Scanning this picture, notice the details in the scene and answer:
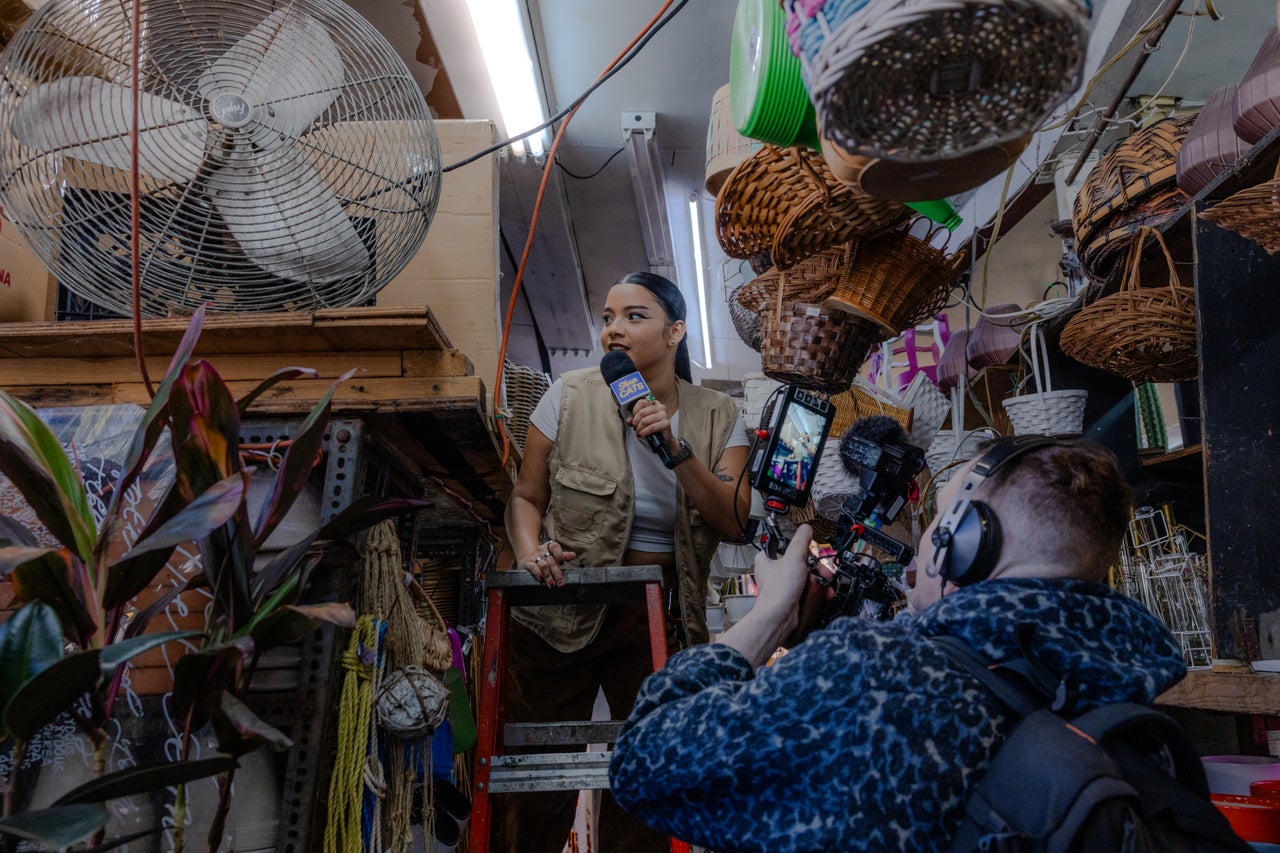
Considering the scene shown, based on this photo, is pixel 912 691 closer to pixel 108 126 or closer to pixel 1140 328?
pixel 1140 328

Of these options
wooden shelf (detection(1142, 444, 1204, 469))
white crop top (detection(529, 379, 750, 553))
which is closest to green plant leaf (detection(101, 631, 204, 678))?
white crop top (detection(529, 379, 750, 553))

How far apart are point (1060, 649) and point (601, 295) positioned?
17.9 feet

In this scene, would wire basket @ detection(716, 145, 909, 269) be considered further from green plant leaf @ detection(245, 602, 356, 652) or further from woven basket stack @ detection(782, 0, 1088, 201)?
green plant leaf @ detection(245, 602, 356, 652)

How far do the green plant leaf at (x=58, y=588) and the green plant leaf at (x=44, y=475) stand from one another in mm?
42

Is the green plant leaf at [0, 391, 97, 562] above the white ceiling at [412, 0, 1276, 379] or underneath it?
underneath

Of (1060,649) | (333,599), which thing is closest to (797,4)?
→ (1060,649)

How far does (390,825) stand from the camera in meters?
1.51

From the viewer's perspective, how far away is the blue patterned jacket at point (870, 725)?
0.87 m

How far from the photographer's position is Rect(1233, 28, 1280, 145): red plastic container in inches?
62.6

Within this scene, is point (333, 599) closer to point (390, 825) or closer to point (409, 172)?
point (390, 825)

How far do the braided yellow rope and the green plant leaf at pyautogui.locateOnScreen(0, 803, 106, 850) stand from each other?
1.72 feet

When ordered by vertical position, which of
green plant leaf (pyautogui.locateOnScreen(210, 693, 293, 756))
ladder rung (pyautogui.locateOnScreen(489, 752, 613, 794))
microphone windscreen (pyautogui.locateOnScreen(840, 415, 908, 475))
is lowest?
ladder rung (pyautogui.locateOnScreen(489, 752, 613, 794))

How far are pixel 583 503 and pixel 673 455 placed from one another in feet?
1.20

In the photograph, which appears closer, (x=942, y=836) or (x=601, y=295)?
(x=942, y=836)
